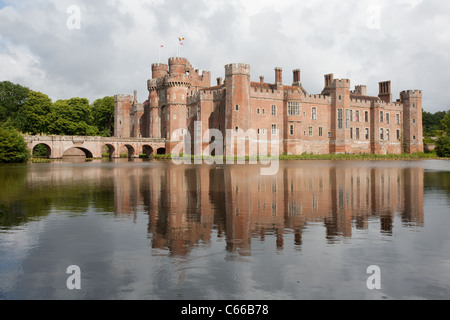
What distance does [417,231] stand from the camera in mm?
10977

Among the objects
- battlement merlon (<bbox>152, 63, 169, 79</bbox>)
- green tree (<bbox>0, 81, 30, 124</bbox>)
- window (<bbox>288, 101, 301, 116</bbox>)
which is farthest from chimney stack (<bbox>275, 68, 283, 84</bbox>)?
green tree (<bbox>0, 81, 30, 124</bbox>)

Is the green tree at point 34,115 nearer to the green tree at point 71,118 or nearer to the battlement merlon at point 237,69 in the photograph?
the green tree at point 71,118

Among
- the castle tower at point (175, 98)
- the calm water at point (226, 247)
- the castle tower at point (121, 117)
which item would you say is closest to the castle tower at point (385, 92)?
the castle tower at point (175, 98)

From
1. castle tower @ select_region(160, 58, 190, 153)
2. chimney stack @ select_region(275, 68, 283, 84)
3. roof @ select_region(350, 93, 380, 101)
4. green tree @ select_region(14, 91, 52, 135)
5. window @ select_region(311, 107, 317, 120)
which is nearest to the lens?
chimney stack @ select_region(275, 68, 283, 84)

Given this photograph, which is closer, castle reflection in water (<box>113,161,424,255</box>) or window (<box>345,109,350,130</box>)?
castle reflection in water (<box>113,161,424,255</box>)

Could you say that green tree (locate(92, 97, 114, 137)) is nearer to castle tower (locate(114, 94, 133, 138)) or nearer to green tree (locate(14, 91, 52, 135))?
castle tower (locate(114, 94, 133, 138))

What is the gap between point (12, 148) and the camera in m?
54.1

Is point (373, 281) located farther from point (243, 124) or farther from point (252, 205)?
point (243, 124)

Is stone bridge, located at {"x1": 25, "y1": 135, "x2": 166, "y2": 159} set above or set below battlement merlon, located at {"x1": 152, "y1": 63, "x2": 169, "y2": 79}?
below

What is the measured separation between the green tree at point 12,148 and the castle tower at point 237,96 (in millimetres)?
29143

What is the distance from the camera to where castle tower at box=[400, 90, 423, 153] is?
262ft

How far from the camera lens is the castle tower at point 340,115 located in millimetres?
73000

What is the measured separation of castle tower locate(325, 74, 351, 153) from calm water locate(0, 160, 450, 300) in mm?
56894
